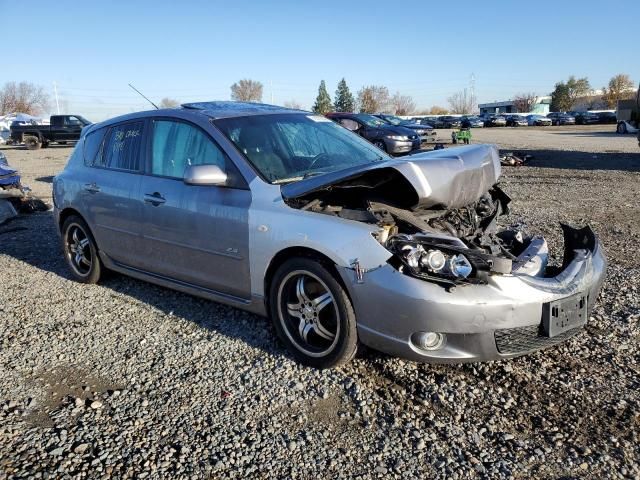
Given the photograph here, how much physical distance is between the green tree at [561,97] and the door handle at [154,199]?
330 ft

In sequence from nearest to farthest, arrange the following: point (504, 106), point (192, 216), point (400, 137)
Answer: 1. point (192, 216)
2. point (400, 137)
3. point (504, 106)

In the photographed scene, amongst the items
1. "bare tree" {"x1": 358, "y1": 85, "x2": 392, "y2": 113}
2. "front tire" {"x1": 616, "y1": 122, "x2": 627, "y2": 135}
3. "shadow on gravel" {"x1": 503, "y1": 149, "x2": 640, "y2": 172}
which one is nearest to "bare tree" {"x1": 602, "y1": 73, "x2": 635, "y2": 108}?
"bare tree" {"x1": 358, "y1": 85, "x2": 392, "y2": 113}

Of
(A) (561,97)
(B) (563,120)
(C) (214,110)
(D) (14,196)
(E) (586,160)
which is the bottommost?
(D) (14,196)

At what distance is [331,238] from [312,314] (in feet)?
1.80

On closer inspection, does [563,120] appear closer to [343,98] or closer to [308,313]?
[343,98]

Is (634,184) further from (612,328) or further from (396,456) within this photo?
(396,456)

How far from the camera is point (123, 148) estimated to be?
4.93 m

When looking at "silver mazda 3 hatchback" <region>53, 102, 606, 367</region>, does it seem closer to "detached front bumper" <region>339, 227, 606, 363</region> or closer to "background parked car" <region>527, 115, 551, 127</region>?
"detached front bumper" <region>339, 227, 606, 363</region>

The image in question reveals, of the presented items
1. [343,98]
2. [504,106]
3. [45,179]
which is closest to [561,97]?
[504,106]

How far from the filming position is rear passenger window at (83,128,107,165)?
5270 mm

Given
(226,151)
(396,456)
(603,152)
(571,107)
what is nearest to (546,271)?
(396,456)

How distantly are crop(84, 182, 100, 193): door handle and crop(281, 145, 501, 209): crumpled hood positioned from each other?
230 cm

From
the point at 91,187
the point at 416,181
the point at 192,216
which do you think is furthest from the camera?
the point at 91,187

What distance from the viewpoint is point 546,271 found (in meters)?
3.60
